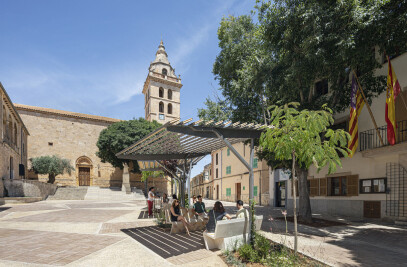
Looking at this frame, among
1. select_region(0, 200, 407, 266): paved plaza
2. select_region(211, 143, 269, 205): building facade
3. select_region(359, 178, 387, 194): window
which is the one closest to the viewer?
select_region(0, 200, 407, 266): paved plaza

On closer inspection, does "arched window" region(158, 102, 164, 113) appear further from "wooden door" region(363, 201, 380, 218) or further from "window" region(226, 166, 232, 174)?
"wooden door" region(363, 201, 380, 218)

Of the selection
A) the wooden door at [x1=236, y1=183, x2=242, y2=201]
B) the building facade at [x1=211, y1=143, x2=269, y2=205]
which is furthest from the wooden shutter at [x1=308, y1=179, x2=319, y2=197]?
the wooden door at [x1=236, y1=183, x2=242, y2=201]

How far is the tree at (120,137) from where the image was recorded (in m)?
34.2

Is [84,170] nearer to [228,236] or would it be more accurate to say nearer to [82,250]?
[82,250]

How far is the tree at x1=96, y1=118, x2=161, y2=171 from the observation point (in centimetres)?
3419

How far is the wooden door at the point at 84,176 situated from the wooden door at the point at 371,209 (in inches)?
Answer: 1486

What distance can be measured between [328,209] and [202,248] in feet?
38.5

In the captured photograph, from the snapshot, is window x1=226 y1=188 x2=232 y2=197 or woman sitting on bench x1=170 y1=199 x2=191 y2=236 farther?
window x1=226 y1=188 x2=232 y2=197

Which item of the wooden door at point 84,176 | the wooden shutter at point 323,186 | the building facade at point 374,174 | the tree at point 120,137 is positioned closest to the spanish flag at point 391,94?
the building facade at point 374,174

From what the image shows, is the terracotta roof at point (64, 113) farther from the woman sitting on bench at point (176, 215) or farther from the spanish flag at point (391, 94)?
the spanish flag at point (391, 94)

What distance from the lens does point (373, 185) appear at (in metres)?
12.9

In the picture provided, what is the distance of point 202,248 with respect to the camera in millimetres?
6438

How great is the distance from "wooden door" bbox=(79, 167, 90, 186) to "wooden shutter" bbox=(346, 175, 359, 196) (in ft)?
121

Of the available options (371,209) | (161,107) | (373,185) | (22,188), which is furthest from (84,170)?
(373,185)
